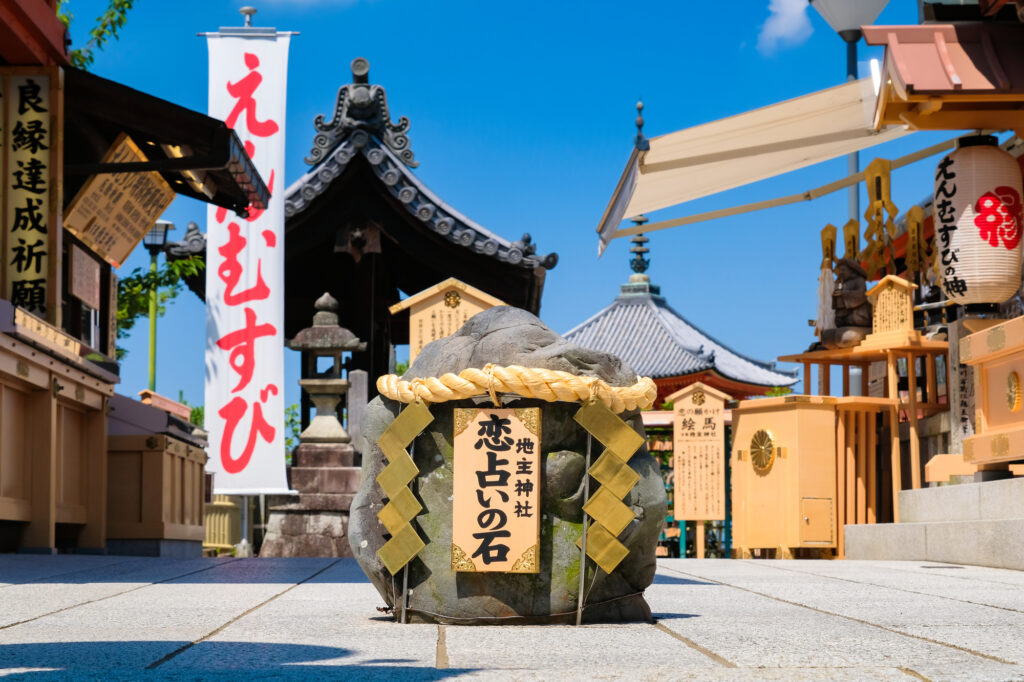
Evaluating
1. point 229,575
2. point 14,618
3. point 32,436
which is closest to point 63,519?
point 32,436

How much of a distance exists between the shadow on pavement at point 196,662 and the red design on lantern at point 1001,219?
8035 mm

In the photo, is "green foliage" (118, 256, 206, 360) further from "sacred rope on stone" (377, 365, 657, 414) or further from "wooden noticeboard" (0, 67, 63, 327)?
"sacred rope on stone" (377, 365, 657, 414)

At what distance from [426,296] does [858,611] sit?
8123mm

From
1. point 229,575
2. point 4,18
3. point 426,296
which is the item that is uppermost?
Answer: point 4,18

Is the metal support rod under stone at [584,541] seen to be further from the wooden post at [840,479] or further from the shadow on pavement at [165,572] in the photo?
the wooden post at [840,479]

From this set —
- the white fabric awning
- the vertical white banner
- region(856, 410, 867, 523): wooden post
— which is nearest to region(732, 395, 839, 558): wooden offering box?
region(856, 410, 867, 523): wooden post

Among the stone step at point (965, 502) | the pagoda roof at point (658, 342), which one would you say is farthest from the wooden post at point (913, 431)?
the pagoda roof at point (658, 342)

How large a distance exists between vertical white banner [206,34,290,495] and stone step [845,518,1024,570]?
622 cm

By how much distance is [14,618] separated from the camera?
183 inches

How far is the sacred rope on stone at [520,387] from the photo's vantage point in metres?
4.66

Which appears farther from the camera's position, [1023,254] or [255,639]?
[1023,254]

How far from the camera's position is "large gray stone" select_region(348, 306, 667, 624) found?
474cm

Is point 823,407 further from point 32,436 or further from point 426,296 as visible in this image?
point 32,436

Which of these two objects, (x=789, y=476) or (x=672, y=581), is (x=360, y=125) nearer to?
(x=789, y=476)
